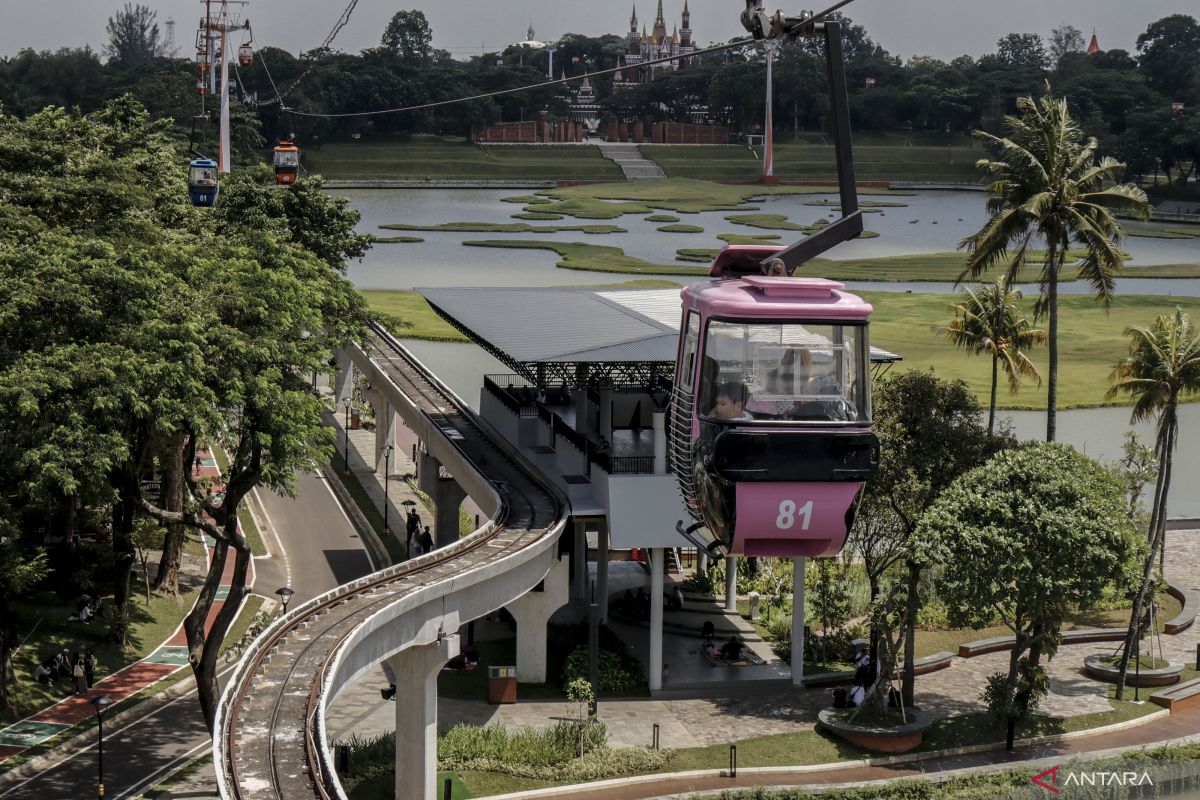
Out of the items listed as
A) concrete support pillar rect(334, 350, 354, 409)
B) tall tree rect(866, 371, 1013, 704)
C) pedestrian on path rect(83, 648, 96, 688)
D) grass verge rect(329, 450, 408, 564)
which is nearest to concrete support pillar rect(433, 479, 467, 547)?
grass verge rect(329, 450, 408, 564)

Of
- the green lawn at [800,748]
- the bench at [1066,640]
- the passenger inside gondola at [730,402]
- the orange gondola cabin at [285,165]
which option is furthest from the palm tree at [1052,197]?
the orange gondola cabin at [285,165]

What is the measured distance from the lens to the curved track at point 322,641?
96.2 ft

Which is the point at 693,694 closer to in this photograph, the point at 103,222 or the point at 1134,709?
the point at 1134,709

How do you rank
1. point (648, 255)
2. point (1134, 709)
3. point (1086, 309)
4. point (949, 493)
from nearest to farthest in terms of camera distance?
point (949, 493), point (1134, 709), point (1086, 309), point (648, 255)

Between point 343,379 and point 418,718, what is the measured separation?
180ft

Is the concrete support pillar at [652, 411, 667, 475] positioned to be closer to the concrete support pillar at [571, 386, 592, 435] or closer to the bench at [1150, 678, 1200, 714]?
the concrete support pillar at [571, 386, 592, 435]

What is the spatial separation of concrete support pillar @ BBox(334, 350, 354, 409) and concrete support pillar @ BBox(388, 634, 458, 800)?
49123 millimetres

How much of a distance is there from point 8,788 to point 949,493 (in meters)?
25.8

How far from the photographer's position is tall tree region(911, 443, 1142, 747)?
4347 centimetres

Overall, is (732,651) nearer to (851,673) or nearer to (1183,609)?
(851,673)

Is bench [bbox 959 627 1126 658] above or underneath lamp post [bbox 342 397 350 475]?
underneath

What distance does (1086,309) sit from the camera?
126062 mm

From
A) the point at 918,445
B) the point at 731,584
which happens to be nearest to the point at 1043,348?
the point at 731,584

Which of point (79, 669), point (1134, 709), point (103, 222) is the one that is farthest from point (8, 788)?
point (1134, 709)
